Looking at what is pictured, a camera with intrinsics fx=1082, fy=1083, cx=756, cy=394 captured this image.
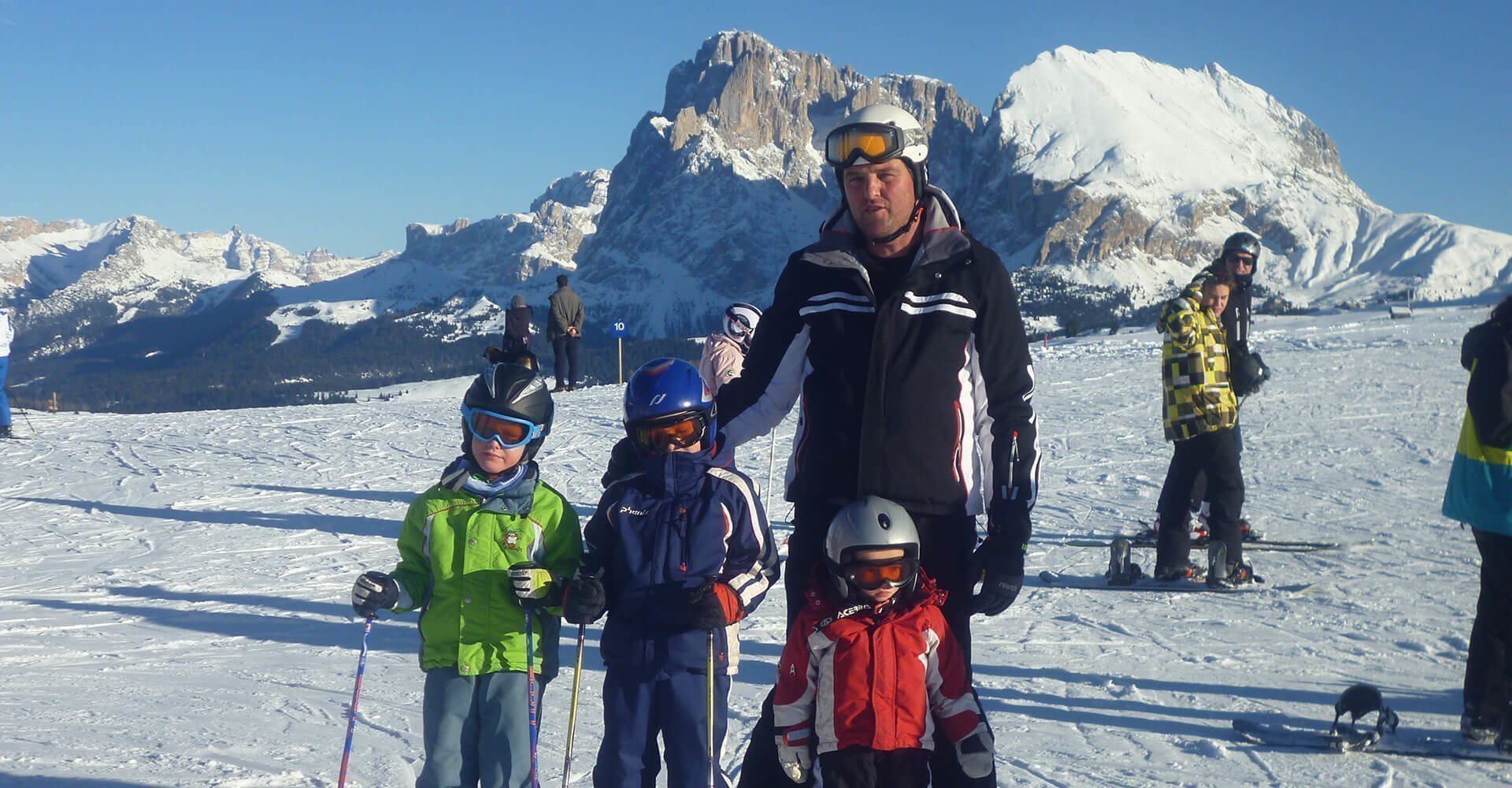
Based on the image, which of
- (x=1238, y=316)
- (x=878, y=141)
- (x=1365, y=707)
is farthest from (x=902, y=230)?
(x=1238, y=316)

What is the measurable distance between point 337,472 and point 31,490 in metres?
3.22

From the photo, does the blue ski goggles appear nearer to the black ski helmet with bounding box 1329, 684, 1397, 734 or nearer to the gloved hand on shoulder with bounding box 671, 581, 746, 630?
the gloved hand on shoulder with bounding box 671, 581, 746, 630

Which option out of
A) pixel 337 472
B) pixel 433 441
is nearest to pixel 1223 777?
pixel 337 472

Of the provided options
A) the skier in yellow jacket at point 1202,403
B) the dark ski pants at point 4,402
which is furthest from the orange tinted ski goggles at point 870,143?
the dark ski pants at point 4,402

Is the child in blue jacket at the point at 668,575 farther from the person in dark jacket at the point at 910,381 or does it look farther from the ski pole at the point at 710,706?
the person in dark jacket at the point at 910,381

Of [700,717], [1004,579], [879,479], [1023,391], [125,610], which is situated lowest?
[125,610]

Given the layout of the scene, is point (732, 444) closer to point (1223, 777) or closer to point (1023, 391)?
point (1023, 391)

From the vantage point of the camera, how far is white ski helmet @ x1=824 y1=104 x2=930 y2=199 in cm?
287

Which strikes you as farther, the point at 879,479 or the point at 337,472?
the point at 337,472

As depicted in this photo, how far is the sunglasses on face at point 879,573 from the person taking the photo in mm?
2736

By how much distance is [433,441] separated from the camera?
48.5 ft

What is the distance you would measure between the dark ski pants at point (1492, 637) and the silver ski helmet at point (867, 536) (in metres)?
2.65

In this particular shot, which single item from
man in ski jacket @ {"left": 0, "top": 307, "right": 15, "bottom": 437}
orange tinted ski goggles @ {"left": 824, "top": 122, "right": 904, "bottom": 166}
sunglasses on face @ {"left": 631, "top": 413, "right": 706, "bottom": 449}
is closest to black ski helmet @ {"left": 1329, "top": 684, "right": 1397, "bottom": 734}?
sunglasses on face @ {"left": 631, "top": 413, "right": 706, "bottom": 449}

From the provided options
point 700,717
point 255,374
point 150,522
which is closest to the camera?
point 700,717
